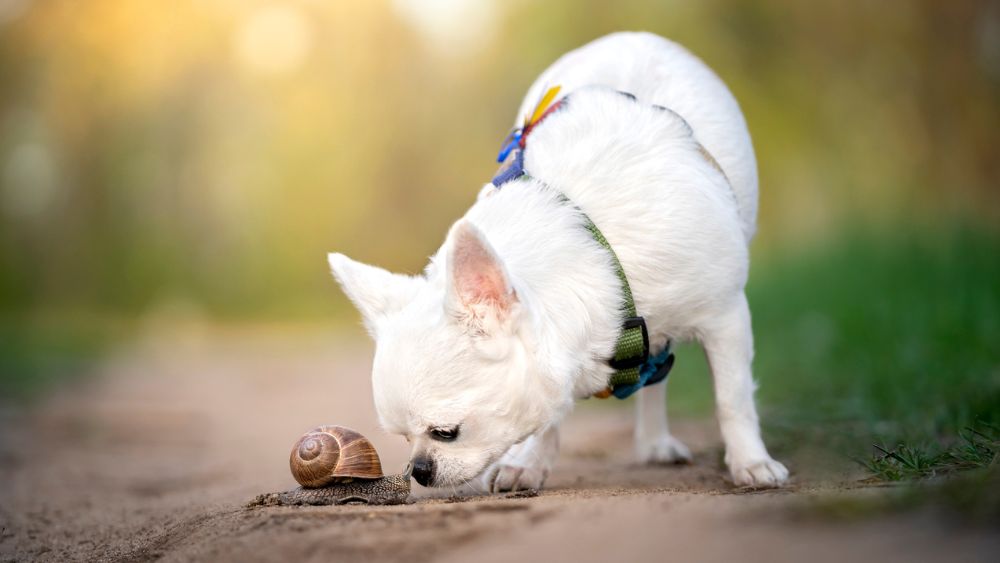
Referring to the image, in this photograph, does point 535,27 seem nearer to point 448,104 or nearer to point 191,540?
point 448,104

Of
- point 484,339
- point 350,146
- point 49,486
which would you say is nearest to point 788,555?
point 484,339

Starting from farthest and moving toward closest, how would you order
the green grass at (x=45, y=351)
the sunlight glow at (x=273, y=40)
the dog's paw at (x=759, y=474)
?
the sunlight glow at (x=273, y=40) < the green grass at (x=45, y=351) < the dog's paw at (x=759, y=474)

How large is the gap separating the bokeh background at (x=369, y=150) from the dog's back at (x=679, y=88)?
140 inches

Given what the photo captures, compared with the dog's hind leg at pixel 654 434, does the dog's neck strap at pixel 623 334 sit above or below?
above

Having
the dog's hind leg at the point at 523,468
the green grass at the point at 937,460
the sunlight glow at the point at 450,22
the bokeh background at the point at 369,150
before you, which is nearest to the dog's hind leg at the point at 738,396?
the green grass at the point at 937,460

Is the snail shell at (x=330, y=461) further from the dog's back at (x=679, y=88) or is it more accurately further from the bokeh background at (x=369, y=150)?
the bokeh background at (x=369, y=150)

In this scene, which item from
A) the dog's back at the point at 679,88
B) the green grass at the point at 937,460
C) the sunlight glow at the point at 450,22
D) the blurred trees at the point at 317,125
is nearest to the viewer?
the green grass at the point at 937,460

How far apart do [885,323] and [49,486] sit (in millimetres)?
5812

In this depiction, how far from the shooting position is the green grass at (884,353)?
416 cm

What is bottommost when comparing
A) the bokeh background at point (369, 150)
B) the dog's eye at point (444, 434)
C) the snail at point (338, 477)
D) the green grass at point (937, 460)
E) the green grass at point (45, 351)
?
the green grass at point (937, 460)

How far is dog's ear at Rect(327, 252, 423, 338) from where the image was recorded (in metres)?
3.26

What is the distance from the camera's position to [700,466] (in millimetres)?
4410

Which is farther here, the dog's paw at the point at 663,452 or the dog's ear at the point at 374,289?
the dog's paw at the point at 663,452

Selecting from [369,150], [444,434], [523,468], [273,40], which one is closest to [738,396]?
[523,468]
